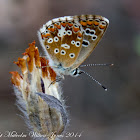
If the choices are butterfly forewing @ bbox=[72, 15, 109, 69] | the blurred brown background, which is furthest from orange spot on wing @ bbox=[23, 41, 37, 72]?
the blurred brown background

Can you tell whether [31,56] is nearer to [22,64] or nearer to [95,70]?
[22,64]

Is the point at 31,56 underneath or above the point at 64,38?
underneath

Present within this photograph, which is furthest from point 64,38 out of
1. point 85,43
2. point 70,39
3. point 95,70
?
point 95,70

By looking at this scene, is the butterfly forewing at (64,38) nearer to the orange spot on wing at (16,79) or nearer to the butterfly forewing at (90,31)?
the butterfly forewing at (90,31)

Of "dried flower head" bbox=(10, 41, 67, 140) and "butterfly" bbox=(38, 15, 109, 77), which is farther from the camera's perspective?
"butterfly" bbox=(38, 15, 109, 77)

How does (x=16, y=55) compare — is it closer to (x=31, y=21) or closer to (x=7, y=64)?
(x=7, y=64)

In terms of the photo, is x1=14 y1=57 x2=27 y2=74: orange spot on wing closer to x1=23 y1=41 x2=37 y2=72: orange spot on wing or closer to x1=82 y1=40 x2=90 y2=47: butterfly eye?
x1=23 y1=41 x2=37 y2=72: orange spot on wing
